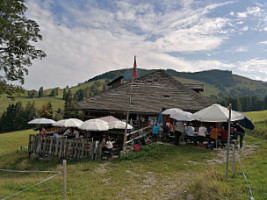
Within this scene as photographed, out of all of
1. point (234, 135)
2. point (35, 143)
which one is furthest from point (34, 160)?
point (234, 135)

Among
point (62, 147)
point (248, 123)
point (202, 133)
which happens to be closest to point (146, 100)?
point (202, 133)

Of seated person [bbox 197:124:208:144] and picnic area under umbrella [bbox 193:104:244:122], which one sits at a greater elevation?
picnic area under umbrella [bbox 193:104:244:122]

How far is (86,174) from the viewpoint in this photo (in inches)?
350

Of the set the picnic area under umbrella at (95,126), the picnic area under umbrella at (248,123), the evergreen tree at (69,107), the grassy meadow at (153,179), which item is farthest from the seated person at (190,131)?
the evergreen tree at (69,107)

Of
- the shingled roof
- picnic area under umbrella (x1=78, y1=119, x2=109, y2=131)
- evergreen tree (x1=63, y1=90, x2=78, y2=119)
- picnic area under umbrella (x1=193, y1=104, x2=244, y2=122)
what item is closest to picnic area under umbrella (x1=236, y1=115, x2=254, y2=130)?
picnic area under umbrella (x1=193, y1=104, x2=244, y2=122)

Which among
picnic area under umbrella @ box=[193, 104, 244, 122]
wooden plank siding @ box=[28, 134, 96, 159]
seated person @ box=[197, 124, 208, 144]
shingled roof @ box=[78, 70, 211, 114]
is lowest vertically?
wooden plank siding @ box=[28, 134, 96, 159]

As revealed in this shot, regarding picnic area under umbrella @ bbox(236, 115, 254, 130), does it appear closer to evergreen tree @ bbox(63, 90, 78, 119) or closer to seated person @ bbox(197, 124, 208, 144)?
seated person @ bbox(197, 124, 208, 144)

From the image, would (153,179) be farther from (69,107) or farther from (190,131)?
(69,107)

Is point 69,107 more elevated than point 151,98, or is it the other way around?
point 151,98

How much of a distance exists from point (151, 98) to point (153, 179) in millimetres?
14833

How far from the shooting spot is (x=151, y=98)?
73.3 feet

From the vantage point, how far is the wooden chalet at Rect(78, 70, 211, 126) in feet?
68.0

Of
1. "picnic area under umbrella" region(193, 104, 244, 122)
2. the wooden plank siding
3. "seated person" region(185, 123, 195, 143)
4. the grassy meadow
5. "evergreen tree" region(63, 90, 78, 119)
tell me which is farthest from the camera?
"evergreen tree" region(63, 90, 78, 119)

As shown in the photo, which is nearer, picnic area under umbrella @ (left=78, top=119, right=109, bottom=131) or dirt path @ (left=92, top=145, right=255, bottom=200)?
dirt path @ (left=92, top=145, right=255, bottom=200)
